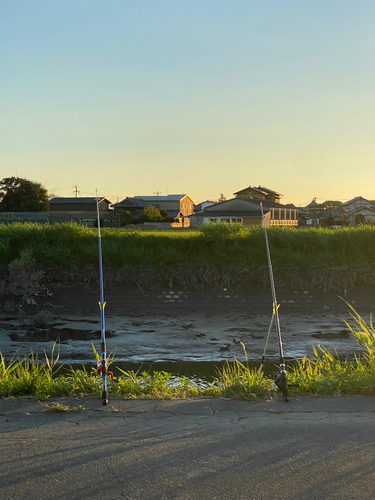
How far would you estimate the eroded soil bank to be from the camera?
1198 cm

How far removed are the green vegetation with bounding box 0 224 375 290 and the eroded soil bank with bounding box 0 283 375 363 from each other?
Answer: 65 centimetres

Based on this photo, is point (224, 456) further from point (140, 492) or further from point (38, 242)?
point (38, 242)

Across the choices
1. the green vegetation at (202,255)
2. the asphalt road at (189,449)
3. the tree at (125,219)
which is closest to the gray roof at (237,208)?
the tree at (125,219)

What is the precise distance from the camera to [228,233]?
20.5 meters

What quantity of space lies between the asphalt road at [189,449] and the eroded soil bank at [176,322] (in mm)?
5328

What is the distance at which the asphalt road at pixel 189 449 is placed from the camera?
391 centimetres

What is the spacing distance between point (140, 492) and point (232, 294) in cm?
→ 1420

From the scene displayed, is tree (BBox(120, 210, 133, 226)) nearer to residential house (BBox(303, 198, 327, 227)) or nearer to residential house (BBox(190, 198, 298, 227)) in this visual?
residential house (BBox(190, 198, 298, 227))

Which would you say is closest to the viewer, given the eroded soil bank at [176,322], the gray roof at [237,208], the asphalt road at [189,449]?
the asphalt road at [189,449]

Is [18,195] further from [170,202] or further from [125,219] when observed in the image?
[170,202]

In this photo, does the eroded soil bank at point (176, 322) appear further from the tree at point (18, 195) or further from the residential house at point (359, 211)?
the residential house at point (359, 211)

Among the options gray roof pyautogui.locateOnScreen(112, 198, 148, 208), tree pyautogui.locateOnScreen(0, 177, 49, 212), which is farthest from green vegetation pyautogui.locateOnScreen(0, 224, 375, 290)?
gray roof pyautogui.locateOnScreen(112, 198, 148, 208)

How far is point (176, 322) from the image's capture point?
15195mm

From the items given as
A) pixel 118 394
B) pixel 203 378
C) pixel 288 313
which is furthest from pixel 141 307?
pixel 118 394
